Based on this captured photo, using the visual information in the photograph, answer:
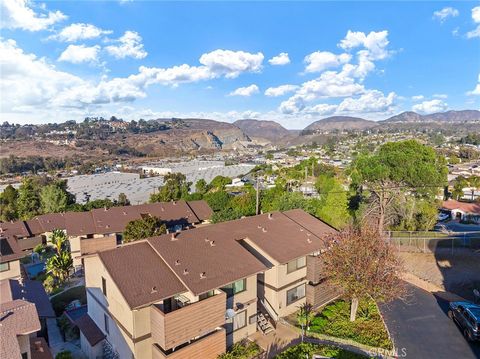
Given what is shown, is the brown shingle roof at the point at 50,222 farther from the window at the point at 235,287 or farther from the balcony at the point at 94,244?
the window at the point at 235,287

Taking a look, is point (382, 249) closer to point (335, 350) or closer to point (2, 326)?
point (335, 350)

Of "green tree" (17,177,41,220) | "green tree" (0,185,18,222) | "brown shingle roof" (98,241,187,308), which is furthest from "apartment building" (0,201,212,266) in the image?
"brown shingle roof" (98,241,187,308)

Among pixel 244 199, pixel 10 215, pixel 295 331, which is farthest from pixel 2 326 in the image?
pixel 10 215

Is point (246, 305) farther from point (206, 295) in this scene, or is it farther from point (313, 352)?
A: point (313, 352)

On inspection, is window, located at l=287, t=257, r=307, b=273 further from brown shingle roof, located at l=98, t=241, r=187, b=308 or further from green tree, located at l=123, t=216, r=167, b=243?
green tree, located at l=123, t=216, r=167, b=243

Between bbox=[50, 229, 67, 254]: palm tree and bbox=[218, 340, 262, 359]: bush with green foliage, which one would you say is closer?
bbox=[218, 340, 262, 359]: bush with green foliage

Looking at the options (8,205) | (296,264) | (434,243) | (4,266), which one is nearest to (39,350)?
(296,264)
